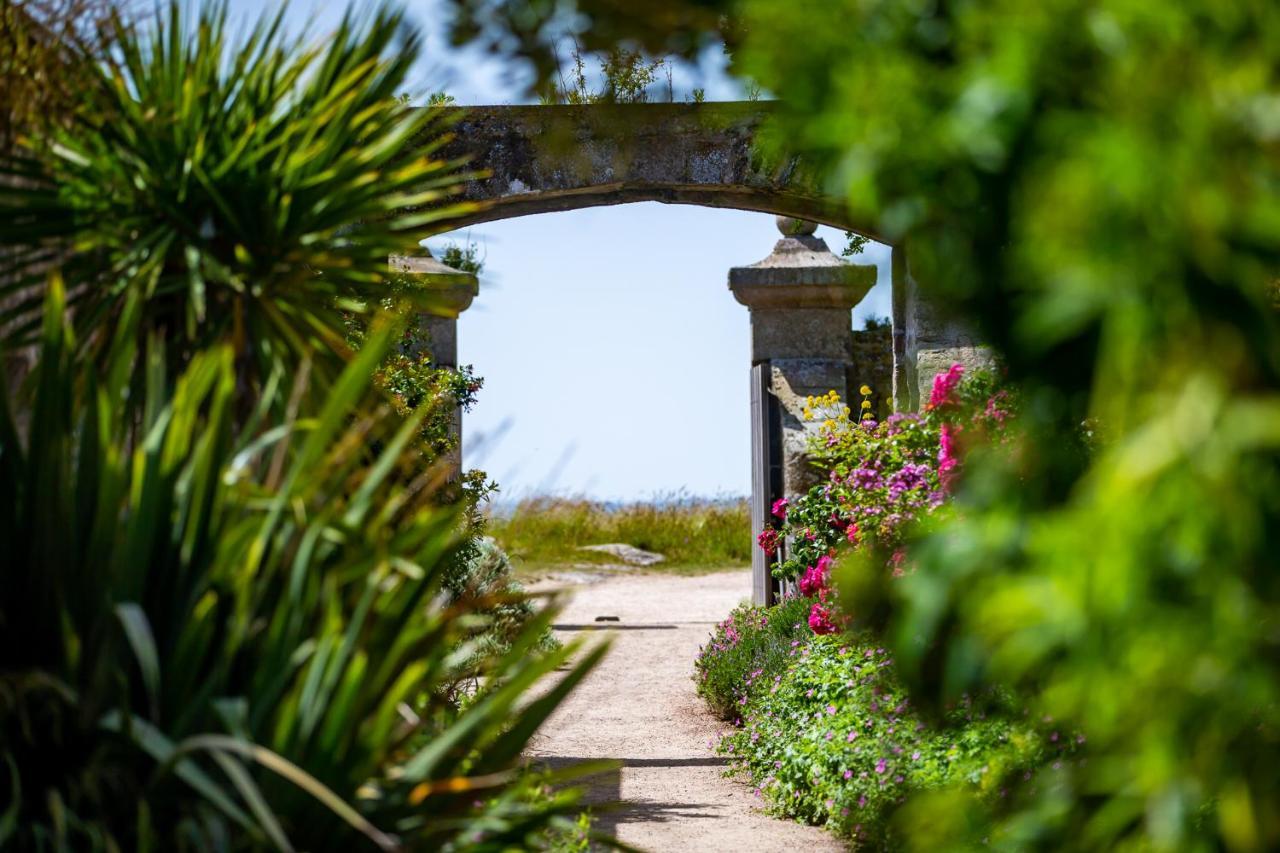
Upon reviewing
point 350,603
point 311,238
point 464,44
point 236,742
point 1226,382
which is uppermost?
point 464,44

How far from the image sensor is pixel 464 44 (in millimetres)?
2408

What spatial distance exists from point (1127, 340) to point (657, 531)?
17071mm

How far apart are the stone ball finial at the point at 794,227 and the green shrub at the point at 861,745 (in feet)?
9.36

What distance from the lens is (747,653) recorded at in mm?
7121

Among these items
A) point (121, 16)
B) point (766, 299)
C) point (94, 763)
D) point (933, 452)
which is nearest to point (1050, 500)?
point (94, 763)

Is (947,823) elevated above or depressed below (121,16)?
below

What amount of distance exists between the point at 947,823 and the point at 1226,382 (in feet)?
2.17

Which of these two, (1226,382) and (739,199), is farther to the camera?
(739,199)

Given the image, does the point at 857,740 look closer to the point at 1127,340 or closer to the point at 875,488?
the point at 875,488

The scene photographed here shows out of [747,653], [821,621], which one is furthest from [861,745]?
[747,653]

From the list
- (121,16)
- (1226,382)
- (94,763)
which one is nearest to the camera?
(1226,382)

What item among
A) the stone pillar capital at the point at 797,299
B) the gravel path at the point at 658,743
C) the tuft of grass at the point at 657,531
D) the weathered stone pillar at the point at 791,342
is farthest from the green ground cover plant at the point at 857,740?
the tuft of grass at the point at 657,531

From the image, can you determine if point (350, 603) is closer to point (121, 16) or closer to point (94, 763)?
point (94, 763)

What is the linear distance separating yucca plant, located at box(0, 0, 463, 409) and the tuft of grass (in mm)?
13807
